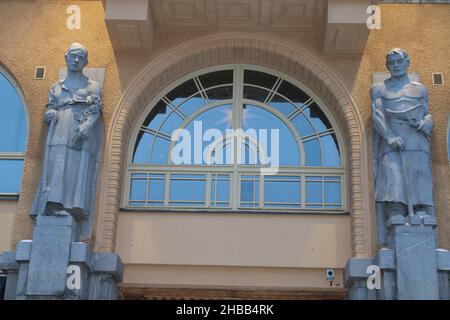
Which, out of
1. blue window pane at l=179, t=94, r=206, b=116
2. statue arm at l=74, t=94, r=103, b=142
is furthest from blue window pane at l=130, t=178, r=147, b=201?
blue window pane at l=179, t=94, r=206, b=116

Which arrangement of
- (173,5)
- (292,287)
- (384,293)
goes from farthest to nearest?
(173,5) → (292,287) → (384,293)

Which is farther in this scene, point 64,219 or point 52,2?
point 52,2

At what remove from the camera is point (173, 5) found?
38.8ft

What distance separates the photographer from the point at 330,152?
1179 cm

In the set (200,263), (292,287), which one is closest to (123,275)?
(200,263)

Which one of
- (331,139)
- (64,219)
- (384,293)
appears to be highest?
(331,139)

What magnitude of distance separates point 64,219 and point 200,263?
2.10 m

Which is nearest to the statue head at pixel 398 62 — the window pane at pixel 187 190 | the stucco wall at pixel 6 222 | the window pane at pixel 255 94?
the window pane at pixel 255 94

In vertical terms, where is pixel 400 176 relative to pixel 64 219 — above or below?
above

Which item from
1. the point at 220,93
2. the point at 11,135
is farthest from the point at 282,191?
the point at 11,135

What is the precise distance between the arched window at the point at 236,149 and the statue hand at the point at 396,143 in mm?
1172

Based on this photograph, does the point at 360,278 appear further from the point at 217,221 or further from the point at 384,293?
the point at 217,221

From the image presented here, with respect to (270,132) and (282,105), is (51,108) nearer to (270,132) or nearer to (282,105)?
(270,132)

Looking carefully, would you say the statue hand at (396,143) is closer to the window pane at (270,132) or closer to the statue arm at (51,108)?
the window pane at (270,132)
